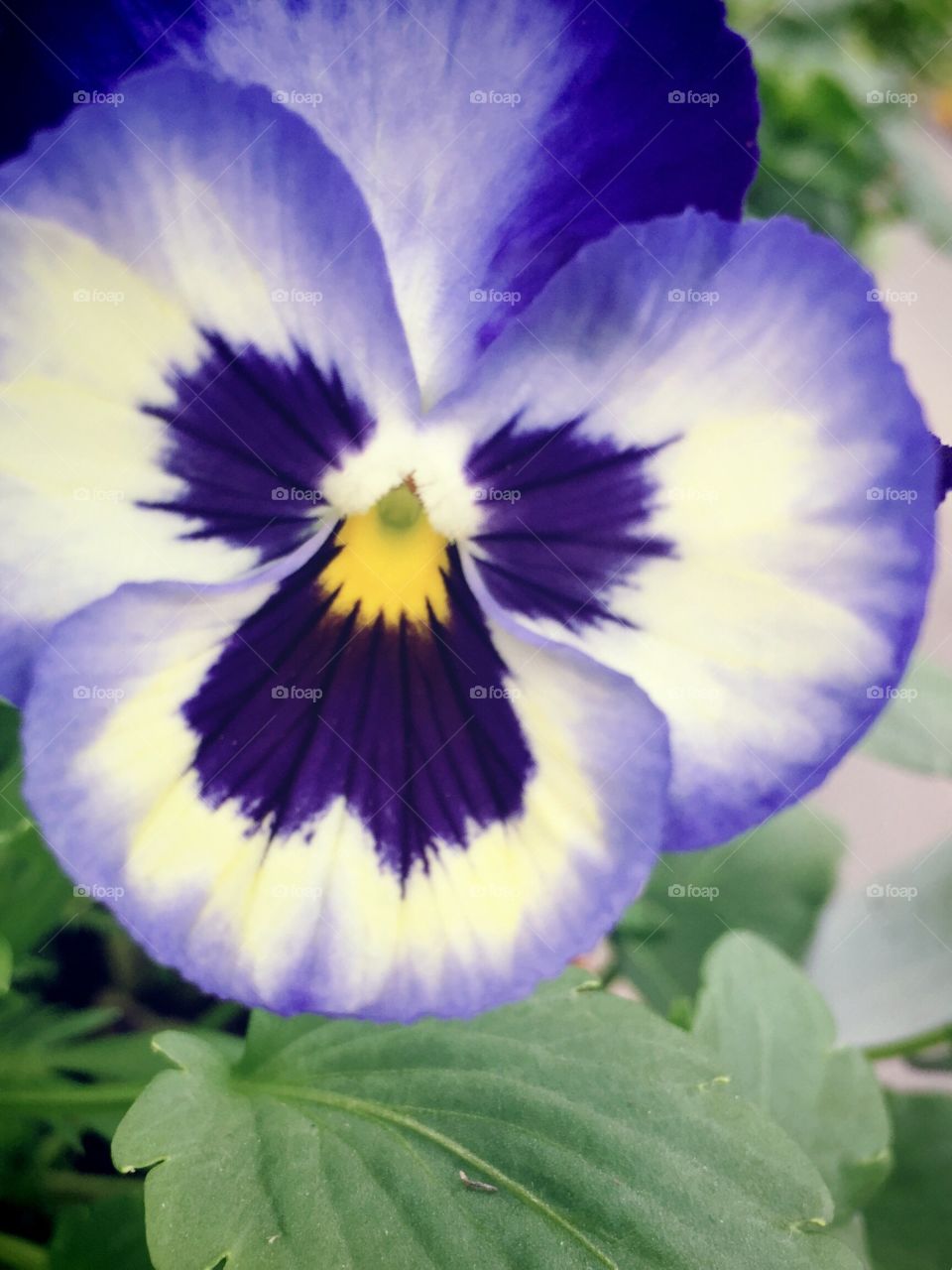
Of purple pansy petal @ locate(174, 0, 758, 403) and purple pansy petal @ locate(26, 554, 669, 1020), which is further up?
purple pansy petal @ locate(174, 0, 758, 403)

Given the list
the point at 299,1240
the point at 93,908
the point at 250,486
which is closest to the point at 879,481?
the point at 250,486

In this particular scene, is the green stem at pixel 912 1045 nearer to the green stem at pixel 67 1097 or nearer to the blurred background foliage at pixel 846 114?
the green stem at pixel 67 1097

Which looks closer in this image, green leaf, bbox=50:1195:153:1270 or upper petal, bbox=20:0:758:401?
upper petal, bbox=20:0:758:401

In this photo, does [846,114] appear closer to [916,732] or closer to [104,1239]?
[916,732]

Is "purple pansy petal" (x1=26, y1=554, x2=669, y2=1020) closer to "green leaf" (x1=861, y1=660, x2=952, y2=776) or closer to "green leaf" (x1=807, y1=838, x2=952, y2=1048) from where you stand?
"green leaf" (x1=861, y1=660, x2=952, y2=776)

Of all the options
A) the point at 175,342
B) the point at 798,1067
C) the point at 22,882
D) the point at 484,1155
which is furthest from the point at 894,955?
the point at 175,342

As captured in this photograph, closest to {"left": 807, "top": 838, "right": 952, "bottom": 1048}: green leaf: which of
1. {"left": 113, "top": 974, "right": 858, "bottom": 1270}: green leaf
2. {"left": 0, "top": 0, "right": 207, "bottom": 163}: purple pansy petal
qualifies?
{"left": 113, "top": 974, "right": 858, "bottom": 1270}: green leaf
